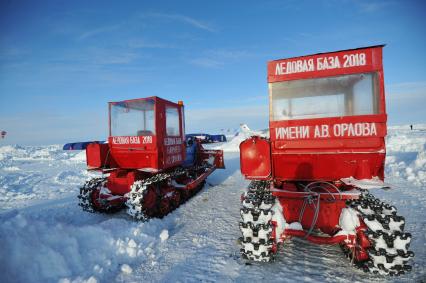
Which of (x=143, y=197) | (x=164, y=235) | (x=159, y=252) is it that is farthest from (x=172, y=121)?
(x=159, y=252)

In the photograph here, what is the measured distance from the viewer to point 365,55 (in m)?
4.14

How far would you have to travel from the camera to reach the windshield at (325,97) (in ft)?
13.8

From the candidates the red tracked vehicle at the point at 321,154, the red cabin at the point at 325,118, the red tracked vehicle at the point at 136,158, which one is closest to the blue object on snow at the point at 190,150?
the red tracked vehicle at the point at 136,158

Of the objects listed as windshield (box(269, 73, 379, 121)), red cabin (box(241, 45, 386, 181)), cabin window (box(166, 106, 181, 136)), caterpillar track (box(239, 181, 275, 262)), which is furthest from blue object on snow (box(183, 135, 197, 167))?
caterpillar track (box(239, 181, 275, 262))

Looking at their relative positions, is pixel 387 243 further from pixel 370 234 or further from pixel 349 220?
pixel 349 220

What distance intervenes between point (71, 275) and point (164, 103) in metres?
5.26

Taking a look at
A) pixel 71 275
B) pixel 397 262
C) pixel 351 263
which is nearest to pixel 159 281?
pixel 71 275

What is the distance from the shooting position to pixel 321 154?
14.1 feet

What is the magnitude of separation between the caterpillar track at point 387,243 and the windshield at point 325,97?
1765 millimetres

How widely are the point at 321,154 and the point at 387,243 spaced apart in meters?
1.60

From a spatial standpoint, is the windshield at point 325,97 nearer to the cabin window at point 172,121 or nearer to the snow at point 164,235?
the snow at point 164,235

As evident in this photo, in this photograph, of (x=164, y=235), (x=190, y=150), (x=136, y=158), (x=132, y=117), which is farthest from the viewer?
(x=190, y=150)

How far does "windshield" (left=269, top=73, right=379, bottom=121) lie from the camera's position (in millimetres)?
4203

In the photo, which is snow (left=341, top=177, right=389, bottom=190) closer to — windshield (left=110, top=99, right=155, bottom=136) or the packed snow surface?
the packed snow surface
